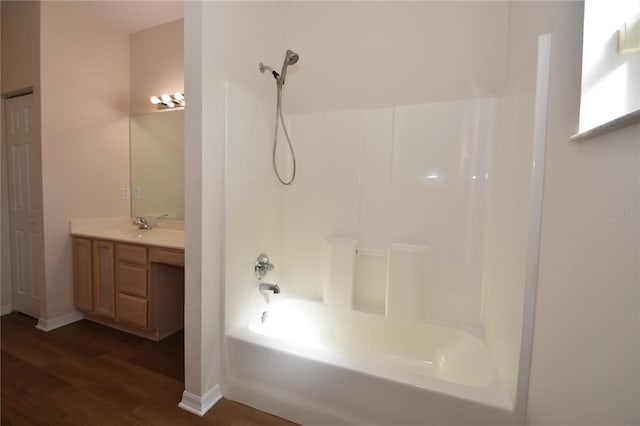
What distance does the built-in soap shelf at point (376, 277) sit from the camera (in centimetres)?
171

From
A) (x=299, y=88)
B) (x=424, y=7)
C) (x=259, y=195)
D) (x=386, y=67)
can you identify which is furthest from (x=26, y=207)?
(x=424, y=7)

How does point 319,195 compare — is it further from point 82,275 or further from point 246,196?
point 82,275

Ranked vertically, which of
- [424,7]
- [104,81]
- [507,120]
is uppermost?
[424,7]

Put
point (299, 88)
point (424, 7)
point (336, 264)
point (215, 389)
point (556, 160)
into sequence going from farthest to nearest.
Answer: point (299, 88)
point (336, 264)
point (424, 7)
point (215, 389)
point (556, 160)

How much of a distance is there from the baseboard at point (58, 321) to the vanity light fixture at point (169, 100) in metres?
2.08

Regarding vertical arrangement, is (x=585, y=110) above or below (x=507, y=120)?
below

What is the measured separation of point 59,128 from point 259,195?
76.3 inches

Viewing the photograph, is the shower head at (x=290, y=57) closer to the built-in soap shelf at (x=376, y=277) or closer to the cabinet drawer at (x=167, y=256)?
the built-in soap shelf at (x=376, y=277)

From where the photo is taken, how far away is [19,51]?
7.45 feet

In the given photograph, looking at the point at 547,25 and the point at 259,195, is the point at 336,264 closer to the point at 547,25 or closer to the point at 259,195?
the point at 259,195

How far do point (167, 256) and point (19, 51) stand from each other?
7.25 feet

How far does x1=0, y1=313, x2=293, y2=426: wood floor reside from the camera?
140cm

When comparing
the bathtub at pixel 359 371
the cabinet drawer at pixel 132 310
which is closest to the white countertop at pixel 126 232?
the cabinet drawer at pixel 132 310

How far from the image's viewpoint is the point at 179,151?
2.51 m
